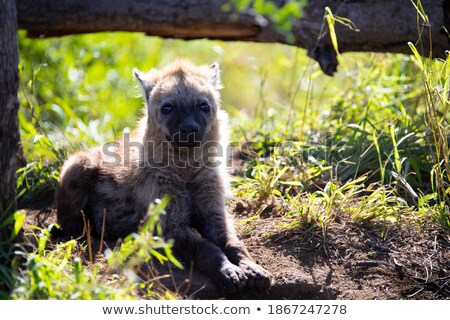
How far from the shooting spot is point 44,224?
526 centimetres

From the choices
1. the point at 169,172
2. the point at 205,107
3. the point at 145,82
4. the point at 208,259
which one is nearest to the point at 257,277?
the point at 208,259

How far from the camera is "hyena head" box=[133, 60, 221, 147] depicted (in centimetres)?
474

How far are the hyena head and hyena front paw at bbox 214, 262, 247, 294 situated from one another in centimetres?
119

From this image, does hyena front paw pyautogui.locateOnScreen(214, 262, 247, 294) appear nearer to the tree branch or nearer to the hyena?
the hyena

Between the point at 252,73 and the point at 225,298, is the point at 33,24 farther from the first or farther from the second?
the point at 252,73

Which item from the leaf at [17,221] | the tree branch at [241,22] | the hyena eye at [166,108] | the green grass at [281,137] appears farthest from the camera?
the tree branch at [241,22]

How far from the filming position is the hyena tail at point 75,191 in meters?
5.02

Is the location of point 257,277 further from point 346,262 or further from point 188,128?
point 188,128

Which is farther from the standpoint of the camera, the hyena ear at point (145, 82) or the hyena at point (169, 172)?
the hyena ear at point (145, 82)

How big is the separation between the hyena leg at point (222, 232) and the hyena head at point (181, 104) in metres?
0.43

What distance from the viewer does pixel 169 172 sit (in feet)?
15.8

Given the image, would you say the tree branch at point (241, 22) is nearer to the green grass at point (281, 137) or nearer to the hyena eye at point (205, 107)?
the green grass at point (281, 137)

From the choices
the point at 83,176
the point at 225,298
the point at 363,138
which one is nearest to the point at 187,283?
the point at 225,298

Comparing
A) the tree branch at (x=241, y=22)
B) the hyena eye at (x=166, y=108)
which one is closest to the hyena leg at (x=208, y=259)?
the hyena eye at (x=166, y=108)
